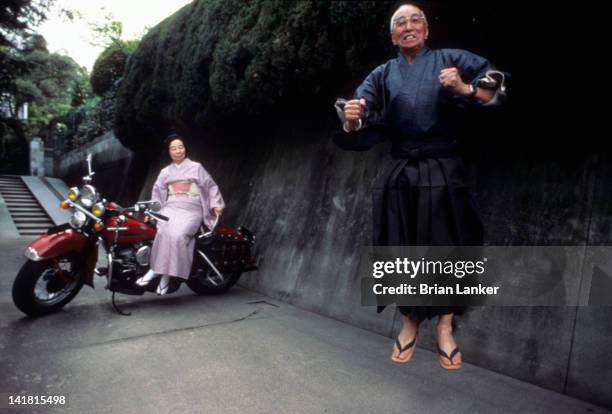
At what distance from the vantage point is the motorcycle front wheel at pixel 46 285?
4.11 metres

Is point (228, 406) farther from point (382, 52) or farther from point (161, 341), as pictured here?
point (382, 52)

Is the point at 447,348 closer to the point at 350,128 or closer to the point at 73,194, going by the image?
the point at 350,128

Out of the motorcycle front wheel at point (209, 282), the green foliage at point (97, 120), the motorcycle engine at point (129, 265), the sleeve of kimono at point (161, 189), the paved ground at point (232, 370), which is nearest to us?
the paved ground at point (232, 370)

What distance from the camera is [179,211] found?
487 cm

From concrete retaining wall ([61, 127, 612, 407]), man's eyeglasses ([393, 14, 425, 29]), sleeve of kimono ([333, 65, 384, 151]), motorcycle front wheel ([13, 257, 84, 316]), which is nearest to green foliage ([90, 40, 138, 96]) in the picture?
concrete retaining wall ([61, 127, 612, 407])

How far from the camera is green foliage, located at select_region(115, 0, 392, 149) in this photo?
391 centimetres

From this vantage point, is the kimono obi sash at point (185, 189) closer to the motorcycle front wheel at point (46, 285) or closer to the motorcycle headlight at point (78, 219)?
the motorcycle headlight at point (78, 219)

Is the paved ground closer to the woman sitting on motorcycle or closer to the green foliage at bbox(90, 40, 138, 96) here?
the woman sitting on motorcycle

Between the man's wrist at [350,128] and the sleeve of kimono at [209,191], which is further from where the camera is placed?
the sleeve of kimono at [209,191]

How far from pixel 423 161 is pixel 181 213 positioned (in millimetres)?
3681

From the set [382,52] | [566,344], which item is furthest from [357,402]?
[382,52]

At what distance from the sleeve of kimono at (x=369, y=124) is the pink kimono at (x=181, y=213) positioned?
333 cm

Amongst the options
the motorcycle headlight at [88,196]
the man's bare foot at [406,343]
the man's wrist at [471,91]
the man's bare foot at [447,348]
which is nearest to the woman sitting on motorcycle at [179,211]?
the motorcycle headlight at [88,196]

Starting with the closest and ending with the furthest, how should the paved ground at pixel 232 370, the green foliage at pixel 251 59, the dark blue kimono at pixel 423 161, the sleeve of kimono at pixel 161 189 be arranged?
the dark blue kimono at pixel 423 161, the paved ground at pixel 232 370, the green foliage at pixel 251 59, the sleeve of kimono at pixel 161 189
